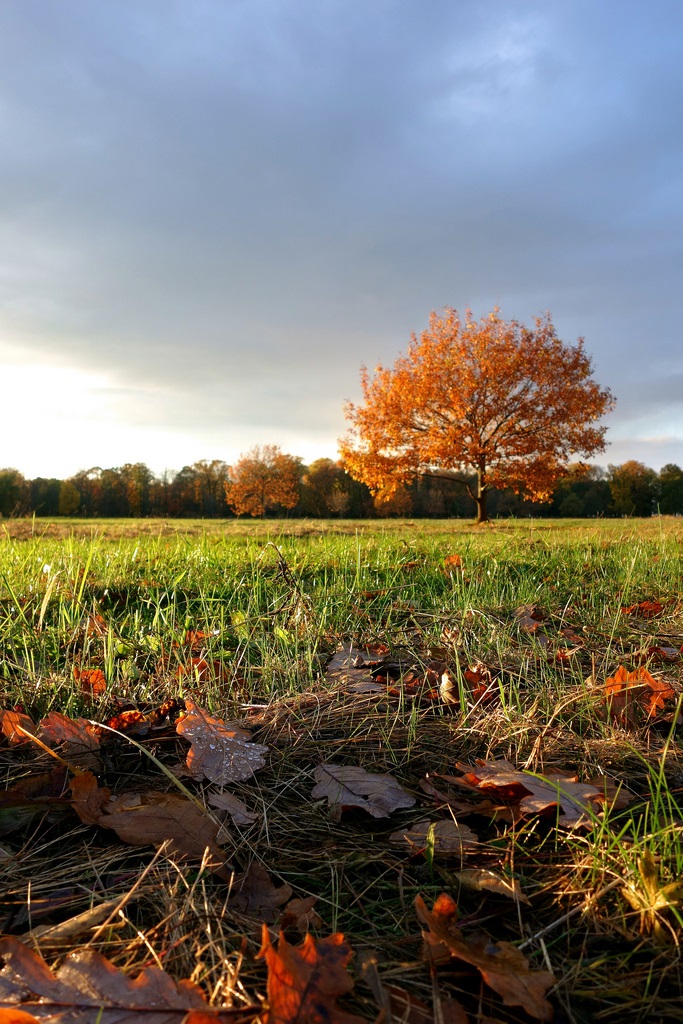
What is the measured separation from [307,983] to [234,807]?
0.75 metres

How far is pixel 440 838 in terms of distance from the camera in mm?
1577

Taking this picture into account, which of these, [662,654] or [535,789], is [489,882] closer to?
[535,789]

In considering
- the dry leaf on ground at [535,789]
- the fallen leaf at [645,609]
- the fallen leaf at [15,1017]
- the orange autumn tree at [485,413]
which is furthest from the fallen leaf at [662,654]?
the orange autumn tree at [485,413]

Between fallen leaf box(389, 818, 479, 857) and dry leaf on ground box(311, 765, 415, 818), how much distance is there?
0.29 ft

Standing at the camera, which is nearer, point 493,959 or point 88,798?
point 493,959

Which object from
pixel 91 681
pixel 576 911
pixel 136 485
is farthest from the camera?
pixel 136 485

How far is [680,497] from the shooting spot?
22781mm

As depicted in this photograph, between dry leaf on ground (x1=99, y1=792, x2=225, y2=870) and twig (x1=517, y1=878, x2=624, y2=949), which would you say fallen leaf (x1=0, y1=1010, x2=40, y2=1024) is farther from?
twig (x1=517, y1=878, x2=624, y2=949)

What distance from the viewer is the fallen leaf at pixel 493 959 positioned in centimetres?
108

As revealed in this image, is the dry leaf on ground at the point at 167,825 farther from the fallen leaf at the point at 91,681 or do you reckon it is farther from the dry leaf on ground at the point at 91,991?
the fallen leaf at the point at 91,681

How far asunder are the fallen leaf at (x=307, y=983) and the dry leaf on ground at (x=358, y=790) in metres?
0.67

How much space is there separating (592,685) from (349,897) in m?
1.28

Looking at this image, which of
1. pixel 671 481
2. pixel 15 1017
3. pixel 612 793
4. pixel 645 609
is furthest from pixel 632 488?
pixel 15 1017

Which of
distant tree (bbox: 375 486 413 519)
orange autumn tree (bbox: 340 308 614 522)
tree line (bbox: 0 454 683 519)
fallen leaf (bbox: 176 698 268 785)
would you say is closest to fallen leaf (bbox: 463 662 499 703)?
fallen leaf (bbox: 176 698 268 785)
